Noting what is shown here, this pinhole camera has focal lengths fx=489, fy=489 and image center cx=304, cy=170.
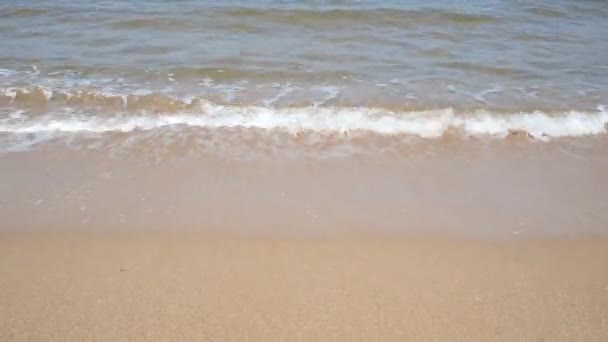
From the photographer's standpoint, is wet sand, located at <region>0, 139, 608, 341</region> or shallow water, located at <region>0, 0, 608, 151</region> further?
shallow water, located at <region>0, 0, 608, 151</region>

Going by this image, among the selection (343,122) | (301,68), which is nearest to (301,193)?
(343,122)

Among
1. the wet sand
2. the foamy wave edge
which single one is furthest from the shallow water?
the wet sand

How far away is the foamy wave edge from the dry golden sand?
2.00m

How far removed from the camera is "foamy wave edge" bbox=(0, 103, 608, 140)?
5180mm

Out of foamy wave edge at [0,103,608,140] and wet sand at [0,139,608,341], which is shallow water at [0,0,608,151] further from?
wet sand at [0,139,608,341]

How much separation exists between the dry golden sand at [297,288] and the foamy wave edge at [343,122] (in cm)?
200

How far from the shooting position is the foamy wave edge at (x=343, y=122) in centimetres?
518

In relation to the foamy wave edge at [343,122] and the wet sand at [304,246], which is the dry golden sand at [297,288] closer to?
the wet sand at [304,246]

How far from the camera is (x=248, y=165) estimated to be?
14.5ft

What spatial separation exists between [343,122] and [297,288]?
283cm

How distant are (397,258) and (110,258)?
1.86 m

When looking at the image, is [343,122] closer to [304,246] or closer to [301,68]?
[301,68]

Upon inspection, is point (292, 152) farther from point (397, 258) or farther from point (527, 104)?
point (527, 104)

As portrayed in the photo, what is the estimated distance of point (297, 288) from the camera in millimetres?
2891
